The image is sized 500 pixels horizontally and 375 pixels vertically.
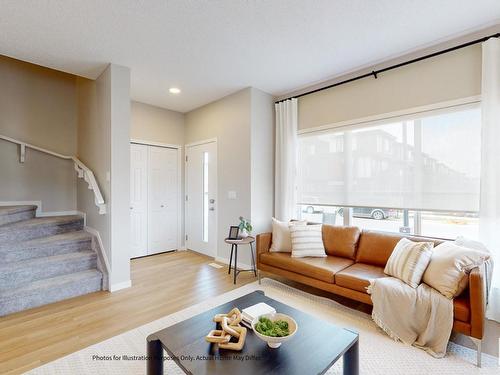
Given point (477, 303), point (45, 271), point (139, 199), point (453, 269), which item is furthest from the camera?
point (139, 199)

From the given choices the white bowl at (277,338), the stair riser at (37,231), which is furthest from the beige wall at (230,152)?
the white bowl at (277,338)

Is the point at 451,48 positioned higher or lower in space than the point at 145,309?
higher

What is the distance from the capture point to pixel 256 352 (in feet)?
4.39

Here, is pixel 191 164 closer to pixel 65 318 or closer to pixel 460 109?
pixel 65 318

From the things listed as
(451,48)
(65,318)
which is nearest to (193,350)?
(65,318)

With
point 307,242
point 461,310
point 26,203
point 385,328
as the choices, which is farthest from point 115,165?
point 461,310

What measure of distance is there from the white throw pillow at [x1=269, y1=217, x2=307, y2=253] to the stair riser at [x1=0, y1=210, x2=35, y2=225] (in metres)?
3.50

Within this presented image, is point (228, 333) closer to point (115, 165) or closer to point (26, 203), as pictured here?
point (115, 165)

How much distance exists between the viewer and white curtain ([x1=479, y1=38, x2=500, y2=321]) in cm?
228

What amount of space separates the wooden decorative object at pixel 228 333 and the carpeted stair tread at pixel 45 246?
9.04 feet

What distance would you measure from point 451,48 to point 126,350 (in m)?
4.14

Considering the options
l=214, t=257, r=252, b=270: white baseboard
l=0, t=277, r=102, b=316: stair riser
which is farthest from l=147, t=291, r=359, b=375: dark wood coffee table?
l=214, t=257, r=252, b=270: white baseboard

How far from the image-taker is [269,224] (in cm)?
407

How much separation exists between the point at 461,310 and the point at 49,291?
389 centimetres
